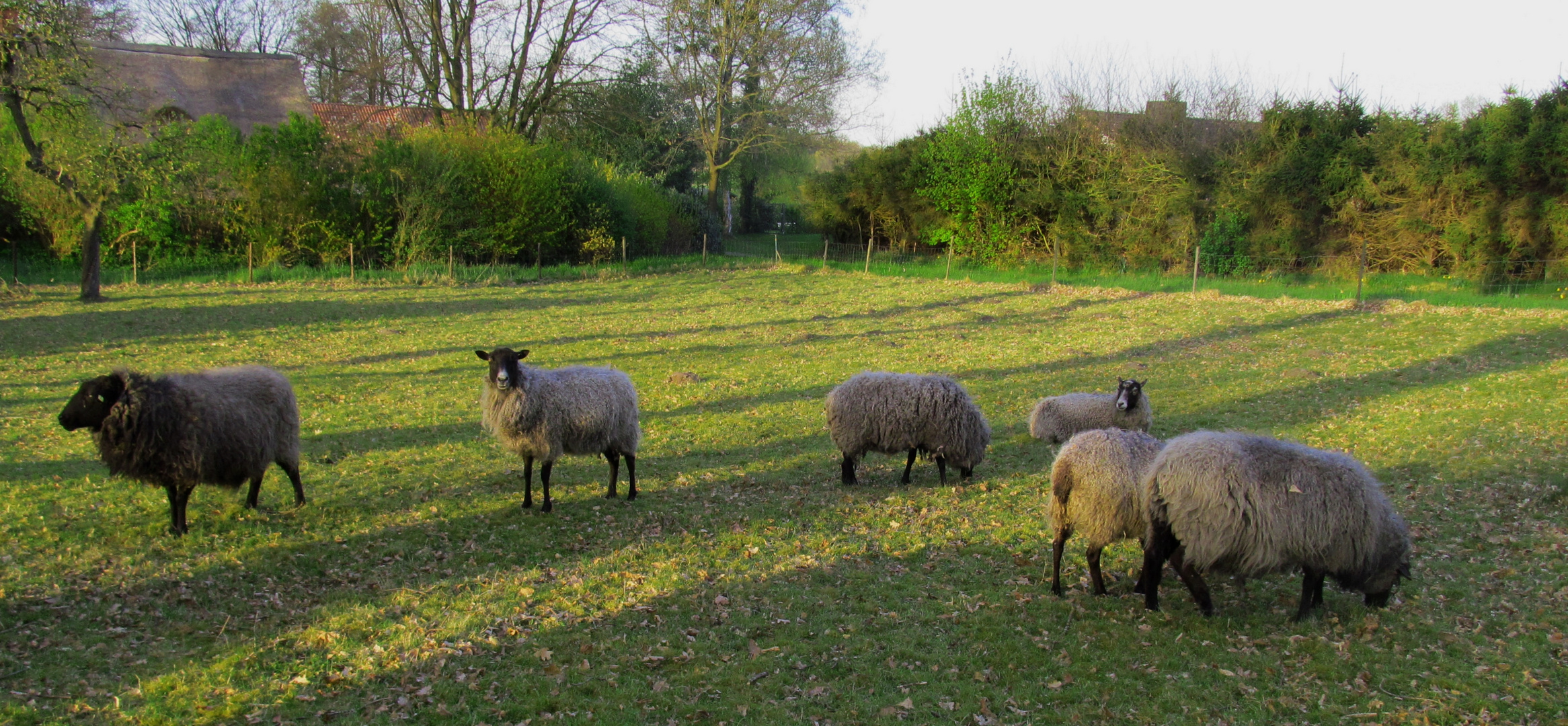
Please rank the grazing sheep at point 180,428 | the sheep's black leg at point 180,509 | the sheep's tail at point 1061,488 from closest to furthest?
the sheep's tail at point 1061,488 → the grazing sheep at point 180,428 → the sheep's black leg at point 180,509

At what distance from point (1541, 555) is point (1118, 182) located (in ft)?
91.7

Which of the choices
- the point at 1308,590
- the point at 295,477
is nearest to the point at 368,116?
the point at 295,477

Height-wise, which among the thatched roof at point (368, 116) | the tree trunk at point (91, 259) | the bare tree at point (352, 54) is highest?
the bare tree at point (352, 54)

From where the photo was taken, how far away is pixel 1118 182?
109 feet

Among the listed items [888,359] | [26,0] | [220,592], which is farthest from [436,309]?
[220,592]

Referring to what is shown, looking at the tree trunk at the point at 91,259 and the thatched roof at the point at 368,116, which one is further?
the thatched roof at the point at 368,116

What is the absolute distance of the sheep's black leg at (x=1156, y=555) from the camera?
676cm

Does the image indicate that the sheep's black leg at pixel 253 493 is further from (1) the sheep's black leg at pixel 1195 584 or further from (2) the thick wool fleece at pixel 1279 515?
(1) the sheep's black leg at pixel 1195 584

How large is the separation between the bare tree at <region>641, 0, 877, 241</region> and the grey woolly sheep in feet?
119

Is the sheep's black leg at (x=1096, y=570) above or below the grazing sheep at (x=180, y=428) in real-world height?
below

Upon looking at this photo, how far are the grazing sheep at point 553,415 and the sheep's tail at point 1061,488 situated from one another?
187 inches

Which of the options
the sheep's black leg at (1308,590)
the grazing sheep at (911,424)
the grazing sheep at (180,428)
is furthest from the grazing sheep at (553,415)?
the sheep's black leg at (1308,590)

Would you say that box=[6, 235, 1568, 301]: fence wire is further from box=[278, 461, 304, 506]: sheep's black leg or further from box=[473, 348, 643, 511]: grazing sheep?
box=[278, 461, 304, 506]: sheep's black leg

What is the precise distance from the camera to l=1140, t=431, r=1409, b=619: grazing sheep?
20.9ft
